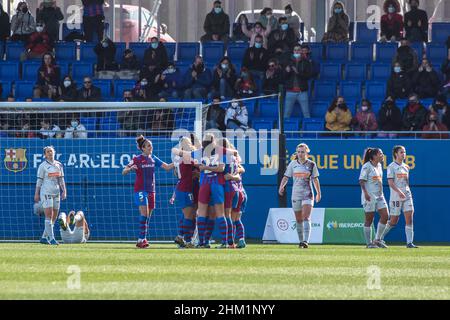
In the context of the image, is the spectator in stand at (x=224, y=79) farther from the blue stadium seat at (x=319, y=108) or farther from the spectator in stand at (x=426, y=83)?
the spectator in stand at (x=426, y=83)

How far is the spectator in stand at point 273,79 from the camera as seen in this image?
30484 mm

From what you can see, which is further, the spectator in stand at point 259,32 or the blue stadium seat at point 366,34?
the blue stadium seat at point 366,34

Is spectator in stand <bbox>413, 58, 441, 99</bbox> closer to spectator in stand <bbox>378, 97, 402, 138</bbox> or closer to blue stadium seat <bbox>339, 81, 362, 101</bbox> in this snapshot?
blue stadium seat <bbox>339, 81, 362, 101</bbox>

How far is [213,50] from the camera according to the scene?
32.9 m

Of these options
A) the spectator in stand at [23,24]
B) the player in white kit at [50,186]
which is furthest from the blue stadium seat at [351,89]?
the player in white kit at [50,186]

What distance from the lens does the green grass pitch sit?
12234 mm

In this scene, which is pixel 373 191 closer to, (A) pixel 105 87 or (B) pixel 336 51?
(B) pixel 336 51

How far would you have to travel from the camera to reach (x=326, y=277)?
14.5 metres

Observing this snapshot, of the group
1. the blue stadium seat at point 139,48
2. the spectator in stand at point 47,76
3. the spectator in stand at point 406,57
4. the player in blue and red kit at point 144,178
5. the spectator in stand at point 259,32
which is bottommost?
the player in blue and red kit at point 144,178

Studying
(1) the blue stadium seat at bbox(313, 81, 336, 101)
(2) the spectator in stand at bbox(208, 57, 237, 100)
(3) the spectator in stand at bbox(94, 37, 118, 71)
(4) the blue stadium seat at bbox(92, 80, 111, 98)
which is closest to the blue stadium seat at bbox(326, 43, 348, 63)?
(1) the blue stadium seat at bbox(313, 81, 336, 101)

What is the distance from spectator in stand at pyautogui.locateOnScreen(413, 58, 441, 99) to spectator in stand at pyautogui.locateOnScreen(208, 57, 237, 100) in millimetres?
4473

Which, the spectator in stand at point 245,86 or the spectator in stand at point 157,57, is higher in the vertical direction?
the spectator in stand at point 157,57

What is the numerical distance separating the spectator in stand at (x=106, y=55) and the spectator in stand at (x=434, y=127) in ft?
27.7

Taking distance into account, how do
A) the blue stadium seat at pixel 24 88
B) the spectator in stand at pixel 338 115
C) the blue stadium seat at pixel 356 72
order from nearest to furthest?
the spectator in stand at pixel 338 115
the blue stadium seat at pixel 24 88
the blue stadium seat at pixel 356 72
